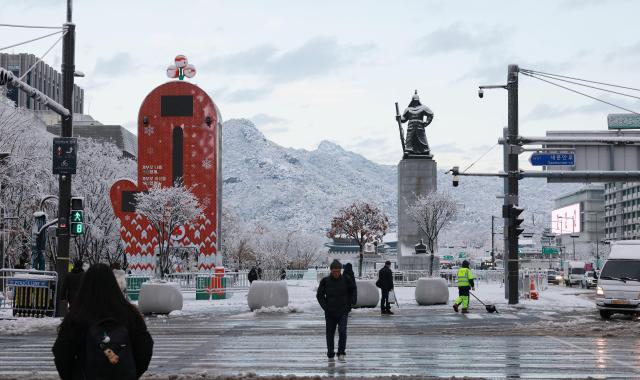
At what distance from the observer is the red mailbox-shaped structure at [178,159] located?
56094 millimetres

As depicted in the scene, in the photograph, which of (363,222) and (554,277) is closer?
(554,277)

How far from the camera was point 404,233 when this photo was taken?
234ft

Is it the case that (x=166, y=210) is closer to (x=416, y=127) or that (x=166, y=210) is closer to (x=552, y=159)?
(x=552, y=159)

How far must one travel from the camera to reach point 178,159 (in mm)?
56688

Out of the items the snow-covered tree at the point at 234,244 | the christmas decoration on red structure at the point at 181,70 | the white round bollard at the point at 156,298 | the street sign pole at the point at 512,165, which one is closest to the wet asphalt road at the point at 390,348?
the white round bollard at the point at 156,298

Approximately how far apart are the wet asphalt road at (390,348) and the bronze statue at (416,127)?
4671 centimetres

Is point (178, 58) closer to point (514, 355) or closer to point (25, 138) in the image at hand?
point (25, 138)

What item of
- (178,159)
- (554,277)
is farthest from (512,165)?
(554,277)

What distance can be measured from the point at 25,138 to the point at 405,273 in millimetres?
26004

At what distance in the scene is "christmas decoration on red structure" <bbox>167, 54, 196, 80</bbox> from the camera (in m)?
57.7

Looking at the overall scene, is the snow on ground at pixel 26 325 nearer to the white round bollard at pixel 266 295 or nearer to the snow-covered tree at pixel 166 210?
the white round bollard at pixel 266 295

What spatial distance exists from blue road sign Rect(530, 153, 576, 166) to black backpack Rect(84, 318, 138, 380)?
112ft

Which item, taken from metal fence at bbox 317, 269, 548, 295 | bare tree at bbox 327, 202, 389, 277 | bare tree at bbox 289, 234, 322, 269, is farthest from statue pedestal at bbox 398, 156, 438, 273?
bare tree at bbox 289, 234, 322, 269

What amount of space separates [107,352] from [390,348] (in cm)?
1203
